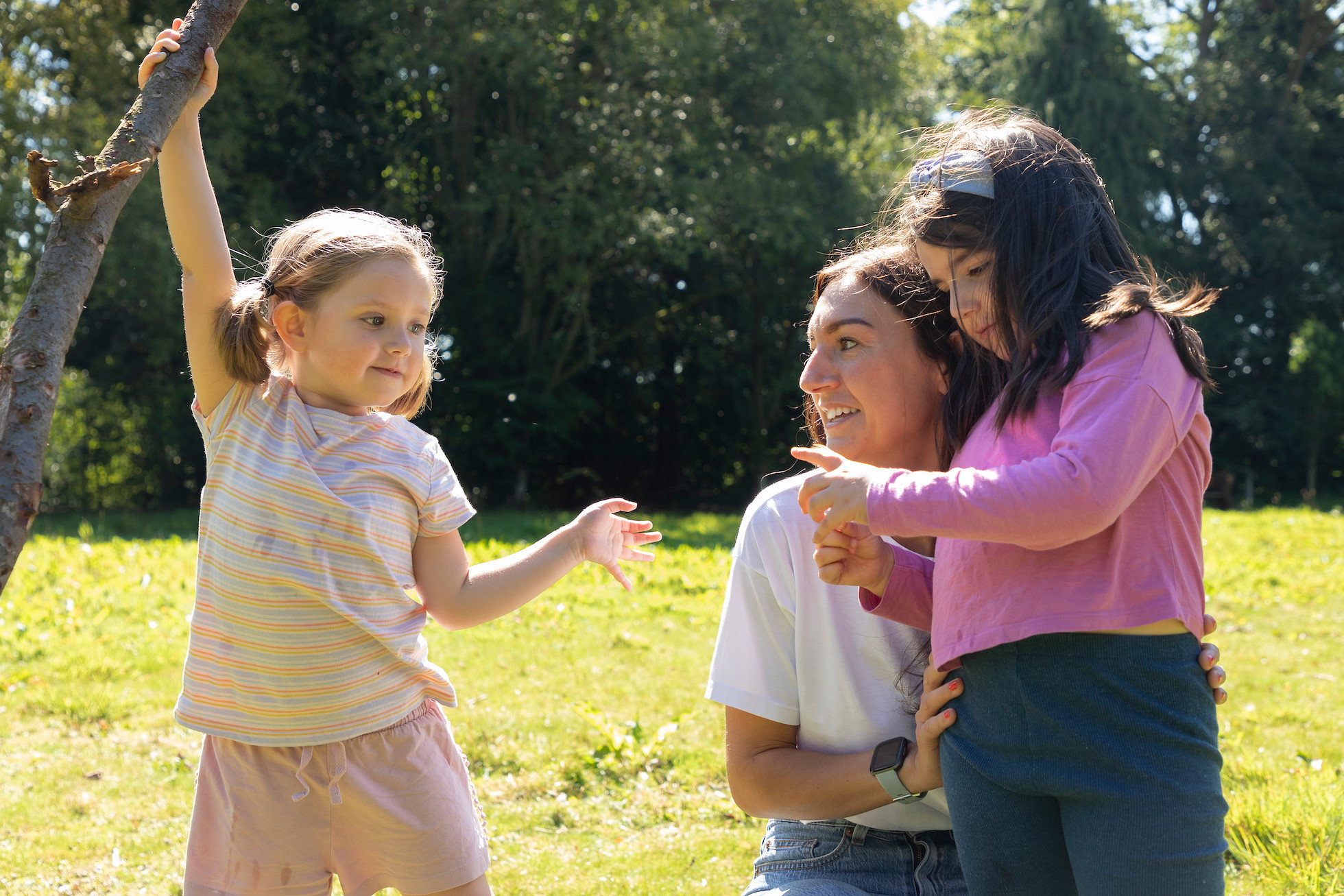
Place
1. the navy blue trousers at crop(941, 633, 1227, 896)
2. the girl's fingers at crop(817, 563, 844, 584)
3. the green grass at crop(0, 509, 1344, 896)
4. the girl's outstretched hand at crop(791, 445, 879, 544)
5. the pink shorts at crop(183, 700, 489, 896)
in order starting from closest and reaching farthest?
the navy blue trousers at crop(941, 633, 1227, 896)
the girl's outstretched hand at crop(791, 445, 879, 544)
the girl's fingers at crop(817, 563, 844, 584)
the pink shorts at crop(183, 700, 489, 896)
the green grass at crop(0, 509, 1344, 896)

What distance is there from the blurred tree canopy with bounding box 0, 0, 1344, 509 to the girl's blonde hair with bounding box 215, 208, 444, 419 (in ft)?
46.3

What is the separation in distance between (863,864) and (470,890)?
0.78 meters

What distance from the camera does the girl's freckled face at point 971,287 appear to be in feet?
6.68

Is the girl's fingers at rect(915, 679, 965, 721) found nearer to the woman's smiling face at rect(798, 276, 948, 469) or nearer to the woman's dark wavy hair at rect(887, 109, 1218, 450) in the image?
the woman's dark wavy hair at rect(887, 109, 1218, 450)

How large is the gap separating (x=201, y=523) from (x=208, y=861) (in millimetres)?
659

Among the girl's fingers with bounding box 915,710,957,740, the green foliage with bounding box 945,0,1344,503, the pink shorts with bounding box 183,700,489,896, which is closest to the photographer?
the girl's fingers with bounding box 915,710,957,740

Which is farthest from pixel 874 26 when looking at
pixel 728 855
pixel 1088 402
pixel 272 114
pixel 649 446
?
pixel 1088 402

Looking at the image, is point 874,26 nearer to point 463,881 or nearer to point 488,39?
point 488,39

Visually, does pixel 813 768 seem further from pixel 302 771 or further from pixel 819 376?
pixel 302 771

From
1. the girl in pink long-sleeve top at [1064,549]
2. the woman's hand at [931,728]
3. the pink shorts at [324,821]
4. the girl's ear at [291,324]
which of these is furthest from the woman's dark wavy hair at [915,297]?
the pink shorts at [324,821]

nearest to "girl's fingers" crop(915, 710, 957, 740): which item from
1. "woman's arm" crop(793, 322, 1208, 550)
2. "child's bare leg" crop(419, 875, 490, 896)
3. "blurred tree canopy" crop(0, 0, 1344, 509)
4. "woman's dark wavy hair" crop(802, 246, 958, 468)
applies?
"woman's arm" crop(793, 322, 1208, 550)

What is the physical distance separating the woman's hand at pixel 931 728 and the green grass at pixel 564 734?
1.77m

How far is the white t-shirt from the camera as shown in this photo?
222cm

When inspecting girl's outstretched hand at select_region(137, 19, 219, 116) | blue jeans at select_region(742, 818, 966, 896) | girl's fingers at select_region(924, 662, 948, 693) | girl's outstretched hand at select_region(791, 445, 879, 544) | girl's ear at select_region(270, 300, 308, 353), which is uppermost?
girl's outstretched hand at select_region(137, 19, 219, 116)
